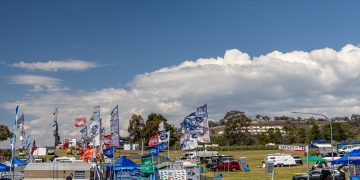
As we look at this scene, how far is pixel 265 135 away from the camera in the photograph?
163375 millimetres

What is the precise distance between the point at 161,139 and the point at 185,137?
2237mm

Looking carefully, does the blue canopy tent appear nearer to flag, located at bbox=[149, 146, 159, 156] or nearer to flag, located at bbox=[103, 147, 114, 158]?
flag, located at bbox=[103, 147, 114, 158]

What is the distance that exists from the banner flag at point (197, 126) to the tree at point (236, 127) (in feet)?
371

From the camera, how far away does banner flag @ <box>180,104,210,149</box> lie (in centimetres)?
3981

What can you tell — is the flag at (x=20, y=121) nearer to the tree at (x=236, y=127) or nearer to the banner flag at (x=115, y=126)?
the banner flag at (x=115, y=126)

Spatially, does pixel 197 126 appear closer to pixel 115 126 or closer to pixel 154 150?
pixel 154 150

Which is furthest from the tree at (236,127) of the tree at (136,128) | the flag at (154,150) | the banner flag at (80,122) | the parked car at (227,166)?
the flag at (154,150)

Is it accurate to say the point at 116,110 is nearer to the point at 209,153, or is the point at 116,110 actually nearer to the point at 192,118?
the point at 192,118

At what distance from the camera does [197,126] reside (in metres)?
39.9

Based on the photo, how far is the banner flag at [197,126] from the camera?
39812 mm

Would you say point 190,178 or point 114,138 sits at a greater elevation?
point 114,138

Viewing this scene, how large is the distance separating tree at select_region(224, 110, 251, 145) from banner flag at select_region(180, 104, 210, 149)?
11309 centimetres

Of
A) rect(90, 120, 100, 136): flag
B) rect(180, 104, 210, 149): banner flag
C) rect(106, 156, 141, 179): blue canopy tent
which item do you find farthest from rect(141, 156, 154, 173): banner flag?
rect(180, 104, 210, 149): banner flag

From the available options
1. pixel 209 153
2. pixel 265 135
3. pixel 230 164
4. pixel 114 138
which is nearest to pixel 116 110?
pixel 114 138
